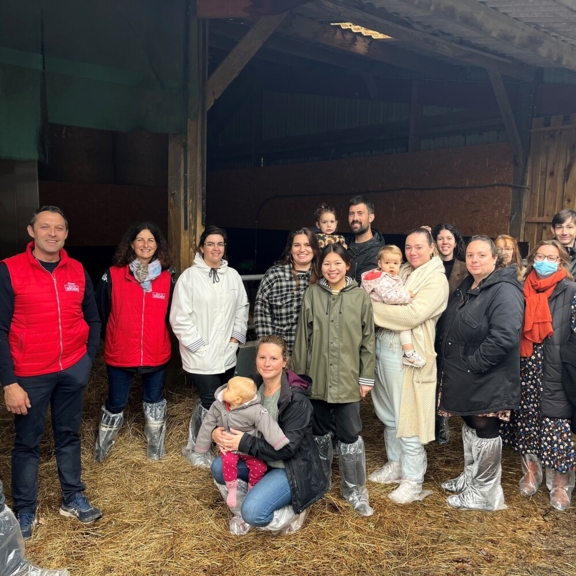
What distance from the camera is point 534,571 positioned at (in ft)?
8.70

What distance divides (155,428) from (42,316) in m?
1.28

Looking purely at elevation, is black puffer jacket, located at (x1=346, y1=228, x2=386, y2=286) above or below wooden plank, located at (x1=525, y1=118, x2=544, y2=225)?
below

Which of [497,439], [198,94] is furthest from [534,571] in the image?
[198,94]

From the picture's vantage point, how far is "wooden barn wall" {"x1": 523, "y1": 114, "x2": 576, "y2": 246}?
6391 millimetres

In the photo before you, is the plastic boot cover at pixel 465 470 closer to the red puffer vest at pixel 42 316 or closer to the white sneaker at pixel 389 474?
the white sneaker at pixel 389 474

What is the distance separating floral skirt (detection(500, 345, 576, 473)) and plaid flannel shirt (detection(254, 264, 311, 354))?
52.7 inches

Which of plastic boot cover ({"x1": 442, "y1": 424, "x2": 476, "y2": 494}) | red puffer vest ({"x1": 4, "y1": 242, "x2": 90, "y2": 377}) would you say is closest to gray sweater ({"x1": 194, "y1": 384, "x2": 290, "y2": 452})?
red puffer vest ({"x1": 4, "y1": 242, "x2": 90, "y2": 377})

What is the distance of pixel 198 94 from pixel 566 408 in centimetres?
347

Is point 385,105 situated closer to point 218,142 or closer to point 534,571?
point 218,142

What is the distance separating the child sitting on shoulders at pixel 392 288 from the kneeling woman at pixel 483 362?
20cm

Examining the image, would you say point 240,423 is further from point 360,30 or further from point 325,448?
point 360,30

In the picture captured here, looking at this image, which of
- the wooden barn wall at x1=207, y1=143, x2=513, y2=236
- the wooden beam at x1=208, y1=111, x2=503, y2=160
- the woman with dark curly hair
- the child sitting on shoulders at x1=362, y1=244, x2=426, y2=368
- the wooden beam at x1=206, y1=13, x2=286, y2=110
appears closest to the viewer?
the child sitting on shoulders at x1=362, y1=244, x2=426, y2=368

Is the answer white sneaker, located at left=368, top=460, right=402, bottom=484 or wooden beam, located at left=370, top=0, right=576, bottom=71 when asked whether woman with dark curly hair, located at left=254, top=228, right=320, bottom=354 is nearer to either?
white sneaker, located at left=368, top=460, right=402, bottom=484

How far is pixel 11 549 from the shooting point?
2252 millimetres
